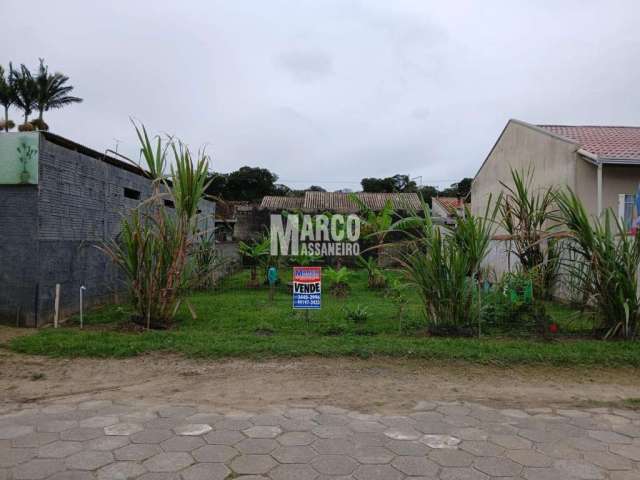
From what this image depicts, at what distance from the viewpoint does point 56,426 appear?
11.8ft

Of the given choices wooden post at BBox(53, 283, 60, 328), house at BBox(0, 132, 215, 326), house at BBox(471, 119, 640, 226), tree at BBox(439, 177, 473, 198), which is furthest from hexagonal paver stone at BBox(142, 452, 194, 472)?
tree at BBox(439, 177, 473, 198)

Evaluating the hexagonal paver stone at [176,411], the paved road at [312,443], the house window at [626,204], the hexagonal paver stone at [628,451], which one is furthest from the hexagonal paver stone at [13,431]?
the house window at [626,204]

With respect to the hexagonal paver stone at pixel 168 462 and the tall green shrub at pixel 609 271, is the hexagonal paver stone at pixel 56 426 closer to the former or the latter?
the hexagonal paver stone at pixel 168 462

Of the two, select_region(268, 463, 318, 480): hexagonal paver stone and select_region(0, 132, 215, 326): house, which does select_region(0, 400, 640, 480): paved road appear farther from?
select_region(0, 132, 215, 326): house

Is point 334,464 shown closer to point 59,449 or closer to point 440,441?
point 440,441

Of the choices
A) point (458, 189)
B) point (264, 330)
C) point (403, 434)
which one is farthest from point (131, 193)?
point (458, 189)

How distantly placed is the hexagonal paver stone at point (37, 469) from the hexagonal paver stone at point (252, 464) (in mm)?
1104

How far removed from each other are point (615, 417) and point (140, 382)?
4505mm

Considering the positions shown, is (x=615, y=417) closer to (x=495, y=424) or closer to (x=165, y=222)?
(x=495, y=424)

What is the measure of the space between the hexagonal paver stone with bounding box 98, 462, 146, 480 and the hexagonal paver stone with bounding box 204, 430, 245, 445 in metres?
0.54

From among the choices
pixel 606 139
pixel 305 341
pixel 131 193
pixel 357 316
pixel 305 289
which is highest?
pixel 606 139

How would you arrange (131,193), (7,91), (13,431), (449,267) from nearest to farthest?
(13,431) → (449,267) → (131,193) → (7,91)

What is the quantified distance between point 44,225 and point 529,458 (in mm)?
7254

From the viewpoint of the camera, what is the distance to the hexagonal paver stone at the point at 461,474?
9.39ft
